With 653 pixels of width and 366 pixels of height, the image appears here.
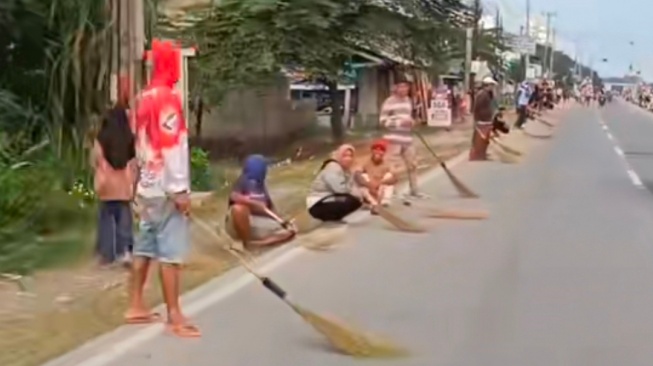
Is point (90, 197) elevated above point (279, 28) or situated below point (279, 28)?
below

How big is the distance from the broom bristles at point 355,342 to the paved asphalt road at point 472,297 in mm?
109

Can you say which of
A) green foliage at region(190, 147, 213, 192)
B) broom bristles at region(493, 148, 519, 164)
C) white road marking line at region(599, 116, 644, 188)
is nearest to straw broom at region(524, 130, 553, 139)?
white road marking line at region(599, 116, 644, 188)

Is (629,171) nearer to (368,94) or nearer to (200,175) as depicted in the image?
(200,175)

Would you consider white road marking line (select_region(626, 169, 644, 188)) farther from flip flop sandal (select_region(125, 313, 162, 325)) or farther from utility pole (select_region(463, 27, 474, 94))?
flip flop sandal (select_region(125, 313, 162, 325))

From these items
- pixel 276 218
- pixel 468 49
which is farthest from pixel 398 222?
pixel 468 49

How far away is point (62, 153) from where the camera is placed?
1603cm

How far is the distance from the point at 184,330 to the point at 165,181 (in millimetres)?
1032

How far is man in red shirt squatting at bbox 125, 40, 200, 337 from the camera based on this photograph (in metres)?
9.09

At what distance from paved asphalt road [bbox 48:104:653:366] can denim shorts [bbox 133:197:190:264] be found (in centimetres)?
60

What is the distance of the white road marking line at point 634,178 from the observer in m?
24.9

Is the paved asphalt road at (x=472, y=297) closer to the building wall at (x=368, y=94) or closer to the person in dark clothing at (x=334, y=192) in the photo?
the person in dark clothing at (x=334, y=192)

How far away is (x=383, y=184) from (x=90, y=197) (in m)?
4.30

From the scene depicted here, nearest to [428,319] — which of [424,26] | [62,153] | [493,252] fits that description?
[493,252]

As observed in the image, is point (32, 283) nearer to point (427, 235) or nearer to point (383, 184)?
point (427, 235)
